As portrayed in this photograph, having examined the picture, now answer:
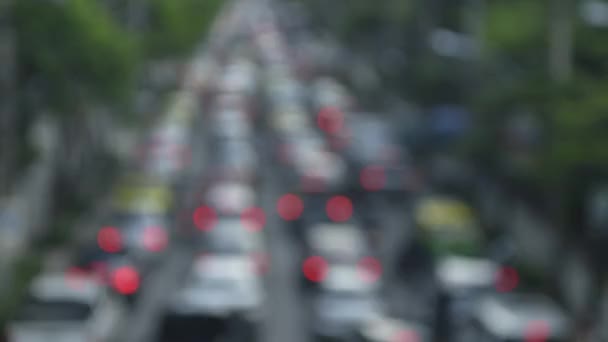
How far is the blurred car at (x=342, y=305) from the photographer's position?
22.1m

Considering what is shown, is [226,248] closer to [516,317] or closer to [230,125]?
[516,317]

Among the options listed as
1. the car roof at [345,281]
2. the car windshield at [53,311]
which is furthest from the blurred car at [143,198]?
the car windshield at [53,311]

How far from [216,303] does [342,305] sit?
3.02 m

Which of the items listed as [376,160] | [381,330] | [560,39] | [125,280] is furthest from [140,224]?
[376,160]

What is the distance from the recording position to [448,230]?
2830cm

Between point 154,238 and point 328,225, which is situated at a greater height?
point 328,225

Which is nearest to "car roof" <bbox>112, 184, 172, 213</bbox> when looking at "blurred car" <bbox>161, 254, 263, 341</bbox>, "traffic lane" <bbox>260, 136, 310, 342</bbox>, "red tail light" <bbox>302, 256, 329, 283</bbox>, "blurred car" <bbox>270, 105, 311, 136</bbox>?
"traffic lane" <bbox>260, 136, 310, 342</bbox>

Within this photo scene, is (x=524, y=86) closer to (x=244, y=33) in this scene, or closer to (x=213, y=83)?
(x=213, y=83)

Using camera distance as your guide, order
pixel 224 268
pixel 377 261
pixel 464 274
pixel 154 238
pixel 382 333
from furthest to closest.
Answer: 1. pixel 377 261
2. pixel 154 238
3. pixel 464 274
4. pixel 224 268
5. pixel 382 333

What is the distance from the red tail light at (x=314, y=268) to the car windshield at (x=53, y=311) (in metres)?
6.87

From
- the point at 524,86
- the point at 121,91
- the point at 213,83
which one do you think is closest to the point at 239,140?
the point at 121,91

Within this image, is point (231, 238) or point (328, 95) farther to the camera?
point (328, 95)

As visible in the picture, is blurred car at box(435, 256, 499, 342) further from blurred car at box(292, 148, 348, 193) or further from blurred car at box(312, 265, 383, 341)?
blurred car at box(292, 148, 348, 193)

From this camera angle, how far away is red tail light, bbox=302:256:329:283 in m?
26.3
